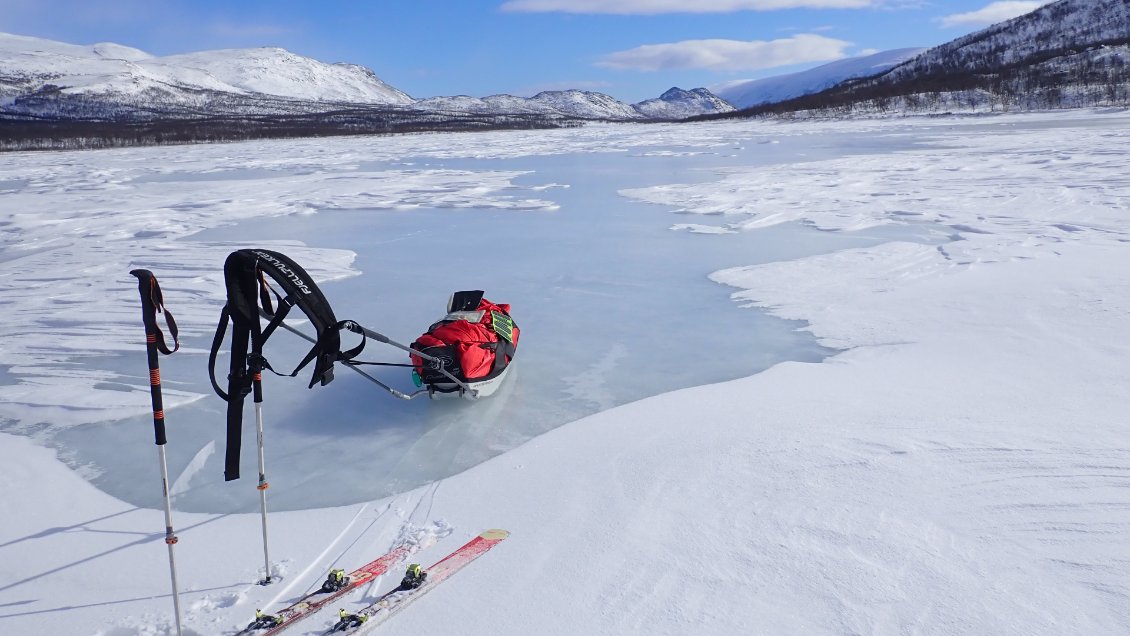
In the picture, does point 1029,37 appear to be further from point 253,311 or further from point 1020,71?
point 253,311

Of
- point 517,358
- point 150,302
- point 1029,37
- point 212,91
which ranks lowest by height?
point 517,358

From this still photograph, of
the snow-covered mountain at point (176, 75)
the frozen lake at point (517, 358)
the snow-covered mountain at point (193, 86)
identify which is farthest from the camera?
the snow-covered mountain at point (176, 75)

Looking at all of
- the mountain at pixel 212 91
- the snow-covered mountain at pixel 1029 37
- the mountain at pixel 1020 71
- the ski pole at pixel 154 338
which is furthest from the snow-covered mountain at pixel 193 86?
the ski pole at pixel 154 338

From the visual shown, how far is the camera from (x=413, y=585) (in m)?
2.33

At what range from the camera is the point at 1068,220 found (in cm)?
812

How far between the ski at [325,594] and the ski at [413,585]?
0.12 m

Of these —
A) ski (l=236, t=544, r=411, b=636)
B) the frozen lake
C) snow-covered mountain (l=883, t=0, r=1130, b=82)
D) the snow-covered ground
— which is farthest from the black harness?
snow-covered mountain (l=883, t=0, r=1130, b=82)

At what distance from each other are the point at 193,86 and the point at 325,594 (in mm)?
153117

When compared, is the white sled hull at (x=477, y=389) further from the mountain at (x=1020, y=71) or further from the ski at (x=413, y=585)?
the mountain at (x=1020, y=71)

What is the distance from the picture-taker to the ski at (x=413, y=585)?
2.14m

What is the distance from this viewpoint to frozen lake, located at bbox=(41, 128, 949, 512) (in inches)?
135

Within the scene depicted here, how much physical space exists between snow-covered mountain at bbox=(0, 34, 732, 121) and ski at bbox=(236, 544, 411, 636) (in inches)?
4117

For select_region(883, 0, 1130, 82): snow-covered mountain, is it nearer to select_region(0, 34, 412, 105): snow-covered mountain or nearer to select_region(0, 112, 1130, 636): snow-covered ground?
select_region(0, 112, 1130, 636): snow-covered ground

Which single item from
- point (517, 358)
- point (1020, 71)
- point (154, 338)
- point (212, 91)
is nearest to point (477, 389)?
point (517, 358)
